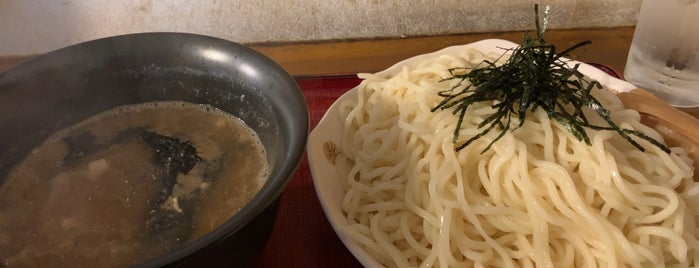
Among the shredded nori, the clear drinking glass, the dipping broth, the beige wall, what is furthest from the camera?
the beige wall

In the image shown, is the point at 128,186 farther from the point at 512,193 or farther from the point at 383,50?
the point at 383,50

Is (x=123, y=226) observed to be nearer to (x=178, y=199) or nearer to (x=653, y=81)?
(x=178, y=199)

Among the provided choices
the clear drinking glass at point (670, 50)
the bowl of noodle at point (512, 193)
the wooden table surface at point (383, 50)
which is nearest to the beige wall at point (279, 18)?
the wooden table surface at point (383, 50)

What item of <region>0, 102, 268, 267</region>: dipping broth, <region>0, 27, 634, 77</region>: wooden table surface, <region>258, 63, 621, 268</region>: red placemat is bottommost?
<region>258, 63, 621, 268</region>: red placemat

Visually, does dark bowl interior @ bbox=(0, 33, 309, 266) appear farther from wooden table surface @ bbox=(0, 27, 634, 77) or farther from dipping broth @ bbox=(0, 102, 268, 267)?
wooden table surface @ bbox=(0, 27, 634, 77)

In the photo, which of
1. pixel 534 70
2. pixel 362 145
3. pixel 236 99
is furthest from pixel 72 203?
pixel 534 70

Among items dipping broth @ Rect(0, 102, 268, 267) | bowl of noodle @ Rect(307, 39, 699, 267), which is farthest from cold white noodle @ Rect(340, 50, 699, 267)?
dipping broth @ Rect(0, 102, 268, 267)

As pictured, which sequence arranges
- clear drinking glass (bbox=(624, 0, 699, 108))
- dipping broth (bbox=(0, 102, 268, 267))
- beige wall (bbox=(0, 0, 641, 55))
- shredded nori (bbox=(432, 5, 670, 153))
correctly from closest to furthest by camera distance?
dipping broth (bbox=(0, 102, 268, 267)), shredded nori (bbox=(432, 5, 670, 153)), clear drinking glass (bbox=(624, 0, 699, 108)), beige wall (bbox=(0, 0, 641, 55))
